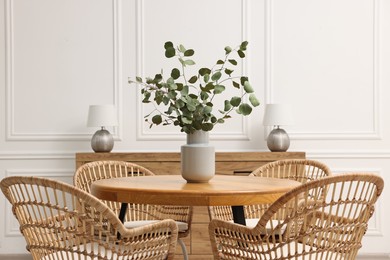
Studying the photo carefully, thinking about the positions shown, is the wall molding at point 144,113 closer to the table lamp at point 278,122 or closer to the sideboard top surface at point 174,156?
the table lamp at point 278,122

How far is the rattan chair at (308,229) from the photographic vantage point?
7.25 ft

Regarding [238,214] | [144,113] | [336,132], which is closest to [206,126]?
[238,214]

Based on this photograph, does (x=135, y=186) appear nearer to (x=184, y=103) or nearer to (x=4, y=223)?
(x=184, y=103)

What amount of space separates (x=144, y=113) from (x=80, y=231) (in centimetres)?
289

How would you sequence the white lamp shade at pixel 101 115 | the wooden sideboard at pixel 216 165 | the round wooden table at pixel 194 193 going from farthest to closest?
the white lamp shade at pixel 101 115 < the wooden sideboard at pixel 216 165 < the round wooden table at pixel 194 193

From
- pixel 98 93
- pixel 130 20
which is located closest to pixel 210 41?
pixel 130 20

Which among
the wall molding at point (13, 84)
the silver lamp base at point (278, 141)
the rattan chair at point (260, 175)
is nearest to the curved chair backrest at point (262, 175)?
the rattan chair at point (260, 175)

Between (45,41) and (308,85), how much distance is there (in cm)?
219

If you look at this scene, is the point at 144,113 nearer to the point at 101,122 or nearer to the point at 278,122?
the point at 101,122

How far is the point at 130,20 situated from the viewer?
16.8 feet

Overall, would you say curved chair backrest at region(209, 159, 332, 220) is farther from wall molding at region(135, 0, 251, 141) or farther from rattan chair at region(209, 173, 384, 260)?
wall molding at region(135, 0, 251, 141)

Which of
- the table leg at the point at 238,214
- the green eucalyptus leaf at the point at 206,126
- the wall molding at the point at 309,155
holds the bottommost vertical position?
the table leg at the point at 238,214

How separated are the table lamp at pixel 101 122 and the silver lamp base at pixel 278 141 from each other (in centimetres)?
119

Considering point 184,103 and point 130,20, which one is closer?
point 184,103
